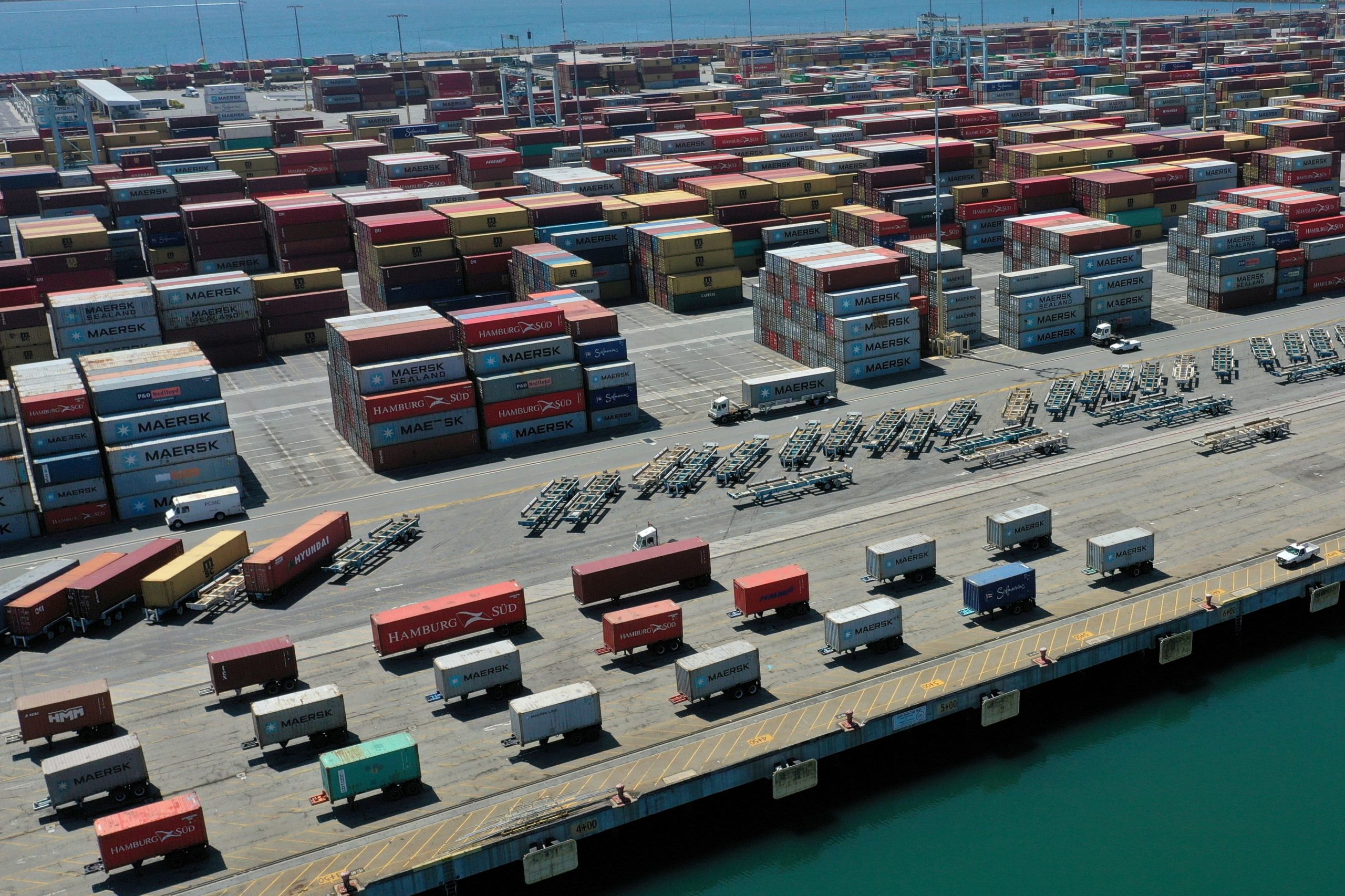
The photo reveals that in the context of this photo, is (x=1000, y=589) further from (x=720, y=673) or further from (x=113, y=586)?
(x=113, y=586)

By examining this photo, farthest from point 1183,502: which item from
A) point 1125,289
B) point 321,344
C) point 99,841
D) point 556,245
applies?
point 321,344

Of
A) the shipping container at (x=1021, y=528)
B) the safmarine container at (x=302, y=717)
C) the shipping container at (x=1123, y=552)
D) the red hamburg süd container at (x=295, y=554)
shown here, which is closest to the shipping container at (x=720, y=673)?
the safmarine container at (x=302, y=717)

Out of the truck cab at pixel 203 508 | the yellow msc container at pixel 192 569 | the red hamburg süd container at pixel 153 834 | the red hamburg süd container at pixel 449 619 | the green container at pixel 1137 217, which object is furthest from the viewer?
the green container at pixel 1137 217

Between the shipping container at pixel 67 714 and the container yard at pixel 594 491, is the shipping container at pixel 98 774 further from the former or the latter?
the shipping container at pixel 67 714

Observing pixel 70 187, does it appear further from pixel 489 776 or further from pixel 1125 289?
pixel 489 776

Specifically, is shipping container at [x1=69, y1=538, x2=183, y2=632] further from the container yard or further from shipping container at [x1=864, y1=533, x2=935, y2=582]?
shipping container at [x1=864, y1=533, x2=935, y2=582]

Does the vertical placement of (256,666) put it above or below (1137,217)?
below

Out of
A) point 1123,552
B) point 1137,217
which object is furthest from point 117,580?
point 1137,217
